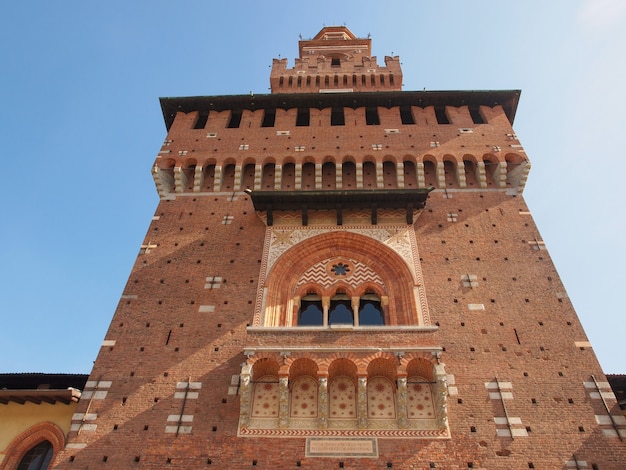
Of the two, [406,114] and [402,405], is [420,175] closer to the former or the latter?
[406,114]

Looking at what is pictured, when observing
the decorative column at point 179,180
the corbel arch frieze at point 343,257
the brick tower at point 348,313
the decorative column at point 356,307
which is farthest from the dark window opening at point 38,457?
the decorative column at point 179,180

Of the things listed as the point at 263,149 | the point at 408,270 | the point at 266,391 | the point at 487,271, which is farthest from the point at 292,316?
the point at 263,149

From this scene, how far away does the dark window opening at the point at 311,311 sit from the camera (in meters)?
11.3

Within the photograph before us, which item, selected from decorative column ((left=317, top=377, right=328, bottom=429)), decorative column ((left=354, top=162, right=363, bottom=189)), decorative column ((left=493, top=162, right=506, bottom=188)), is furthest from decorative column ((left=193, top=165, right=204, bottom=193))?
decorative column ((left=493, top=162, right=506, bottom=188))

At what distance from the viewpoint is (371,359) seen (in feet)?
31.0

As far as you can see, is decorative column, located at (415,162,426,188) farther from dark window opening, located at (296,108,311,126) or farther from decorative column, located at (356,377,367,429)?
decorative column, located at (356,377,367,429)

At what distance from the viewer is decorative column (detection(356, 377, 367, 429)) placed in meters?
9.05

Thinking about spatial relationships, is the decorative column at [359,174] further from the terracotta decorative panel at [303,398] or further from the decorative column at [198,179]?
the terracotta decorative panel at [303,398]

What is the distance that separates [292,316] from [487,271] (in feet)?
15.1

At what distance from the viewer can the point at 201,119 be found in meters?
17.1

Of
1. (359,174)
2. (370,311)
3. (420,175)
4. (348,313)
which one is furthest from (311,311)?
(420,175)

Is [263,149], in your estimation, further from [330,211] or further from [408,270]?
[408,270]

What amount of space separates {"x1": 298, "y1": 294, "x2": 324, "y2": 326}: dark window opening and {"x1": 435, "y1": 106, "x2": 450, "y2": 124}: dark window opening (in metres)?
8.02

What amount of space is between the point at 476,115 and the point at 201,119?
9.13 metres
